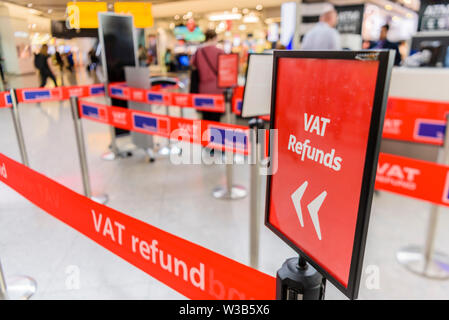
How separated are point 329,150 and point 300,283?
1.17ft

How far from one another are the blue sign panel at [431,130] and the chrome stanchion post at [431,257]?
0.22 m

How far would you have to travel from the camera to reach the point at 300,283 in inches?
33.2

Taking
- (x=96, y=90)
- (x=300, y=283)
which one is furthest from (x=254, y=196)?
(x=96, y=90)

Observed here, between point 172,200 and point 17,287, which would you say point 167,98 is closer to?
point 172,200

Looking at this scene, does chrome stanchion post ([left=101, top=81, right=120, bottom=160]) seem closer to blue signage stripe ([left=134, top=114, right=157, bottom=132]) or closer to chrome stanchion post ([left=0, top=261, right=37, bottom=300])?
blue signage stripe ([left=134, top=114, right=157, bottom=132])

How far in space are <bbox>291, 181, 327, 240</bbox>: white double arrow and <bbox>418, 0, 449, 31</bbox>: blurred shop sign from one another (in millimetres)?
5755

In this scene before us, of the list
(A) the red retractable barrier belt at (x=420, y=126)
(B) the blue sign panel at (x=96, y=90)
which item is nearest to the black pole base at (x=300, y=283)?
(A) the red retractable barrier belt at (x=420, y=126)

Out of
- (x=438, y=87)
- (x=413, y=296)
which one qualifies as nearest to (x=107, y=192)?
(x=413, y=296)

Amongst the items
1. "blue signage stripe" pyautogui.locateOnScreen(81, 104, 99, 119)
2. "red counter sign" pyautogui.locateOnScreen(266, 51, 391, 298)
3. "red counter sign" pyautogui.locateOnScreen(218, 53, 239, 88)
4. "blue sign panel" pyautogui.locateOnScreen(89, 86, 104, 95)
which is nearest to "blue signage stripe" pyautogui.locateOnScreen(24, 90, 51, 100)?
"blue sign panel" pyautogui.locateOnScreen(89, 86, 104, 95)

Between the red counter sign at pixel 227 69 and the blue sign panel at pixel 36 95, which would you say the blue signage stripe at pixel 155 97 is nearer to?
the red counter sign at pixel 227 69

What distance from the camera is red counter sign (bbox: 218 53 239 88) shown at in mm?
4434

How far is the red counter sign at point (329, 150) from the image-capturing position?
65cm
